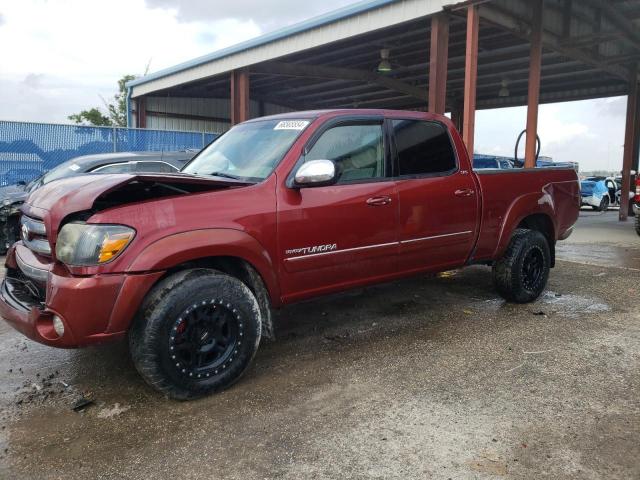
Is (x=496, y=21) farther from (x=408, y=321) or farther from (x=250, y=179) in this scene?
(x=250, y=179)

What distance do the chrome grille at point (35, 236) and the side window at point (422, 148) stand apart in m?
2.56

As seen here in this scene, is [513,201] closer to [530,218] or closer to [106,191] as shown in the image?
[530,218]

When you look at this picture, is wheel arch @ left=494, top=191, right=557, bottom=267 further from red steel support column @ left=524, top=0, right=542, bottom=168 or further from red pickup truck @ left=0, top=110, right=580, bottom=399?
red steel support column @ left=524, top=0, right=542, bottom=168

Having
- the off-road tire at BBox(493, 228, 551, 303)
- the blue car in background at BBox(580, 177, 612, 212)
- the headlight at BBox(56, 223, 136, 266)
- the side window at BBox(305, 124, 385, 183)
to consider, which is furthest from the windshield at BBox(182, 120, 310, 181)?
the blue car in background at BBox(580, 177, 612, 212)

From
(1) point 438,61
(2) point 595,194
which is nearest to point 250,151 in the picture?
(1) point 438,61

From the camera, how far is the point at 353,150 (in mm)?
3930

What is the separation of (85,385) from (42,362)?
25.7 inches

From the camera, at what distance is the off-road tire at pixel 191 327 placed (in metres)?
2.92

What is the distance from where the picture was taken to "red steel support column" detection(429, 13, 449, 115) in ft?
31.0

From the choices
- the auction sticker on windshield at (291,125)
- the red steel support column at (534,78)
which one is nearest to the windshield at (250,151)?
the auction sticker on windshield at (291,125)

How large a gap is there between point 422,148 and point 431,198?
0.46 metres

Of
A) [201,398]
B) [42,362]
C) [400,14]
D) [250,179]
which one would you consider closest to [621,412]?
[201,398]

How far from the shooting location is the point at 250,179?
11.6 ft

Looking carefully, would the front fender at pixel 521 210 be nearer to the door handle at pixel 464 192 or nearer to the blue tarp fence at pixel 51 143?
the door handle at pixel 464 192
